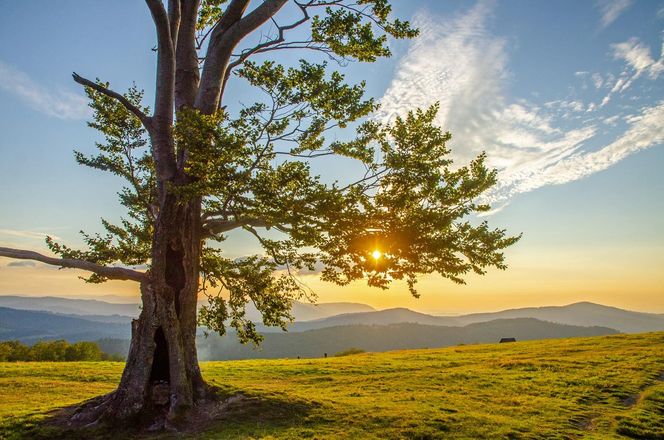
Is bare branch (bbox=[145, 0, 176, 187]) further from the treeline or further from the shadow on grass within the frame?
the treeline

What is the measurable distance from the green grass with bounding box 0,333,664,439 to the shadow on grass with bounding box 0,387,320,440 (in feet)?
0.25

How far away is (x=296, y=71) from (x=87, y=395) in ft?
72.3

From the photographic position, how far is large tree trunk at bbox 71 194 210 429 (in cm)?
1470

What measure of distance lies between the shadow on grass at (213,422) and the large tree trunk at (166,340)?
1.90 feet

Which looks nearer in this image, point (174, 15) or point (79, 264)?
point (79, 264)

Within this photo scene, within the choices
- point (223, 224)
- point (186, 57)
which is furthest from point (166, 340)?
point (186, 57)

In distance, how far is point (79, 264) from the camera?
48.8ft

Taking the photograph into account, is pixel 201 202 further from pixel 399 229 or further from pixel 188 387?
pixel 399 229

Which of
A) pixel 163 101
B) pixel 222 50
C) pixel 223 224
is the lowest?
pixel 223 224

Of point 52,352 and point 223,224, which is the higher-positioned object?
point 223,224

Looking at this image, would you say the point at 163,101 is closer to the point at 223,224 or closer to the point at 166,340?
the point at 223,224

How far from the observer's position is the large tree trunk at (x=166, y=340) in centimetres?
1470

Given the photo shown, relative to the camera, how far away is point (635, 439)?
13.9 m

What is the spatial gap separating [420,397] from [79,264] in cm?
1633
